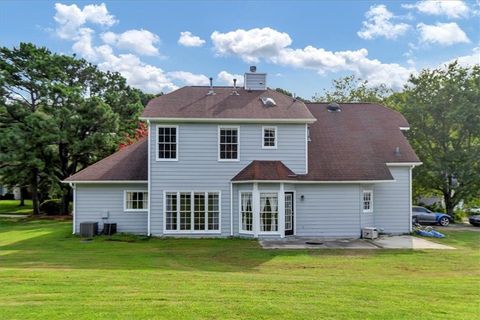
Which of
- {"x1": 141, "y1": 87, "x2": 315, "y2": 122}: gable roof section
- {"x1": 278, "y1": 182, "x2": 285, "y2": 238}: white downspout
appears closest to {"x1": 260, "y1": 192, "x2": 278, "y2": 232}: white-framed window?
{"x1": 278, "y1": 182, "x2": 285, "y2": 238}: white downspout

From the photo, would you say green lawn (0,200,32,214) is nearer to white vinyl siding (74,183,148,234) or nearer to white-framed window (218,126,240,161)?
white vinyl siding (74,183,148,234)

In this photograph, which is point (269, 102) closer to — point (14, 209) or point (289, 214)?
point (289, 214)

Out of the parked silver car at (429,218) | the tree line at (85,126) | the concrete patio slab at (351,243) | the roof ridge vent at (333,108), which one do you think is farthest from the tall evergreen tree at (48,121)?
the parked silver car at (429,218)

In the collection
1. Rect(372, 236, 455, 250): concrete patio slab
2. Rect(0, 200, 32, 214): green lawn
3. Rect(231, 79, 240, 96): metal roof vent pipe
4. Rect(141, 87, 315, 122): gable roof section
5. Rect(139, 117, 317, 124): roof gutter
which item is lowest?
Rect(0, 200, 32, 214): green lawn

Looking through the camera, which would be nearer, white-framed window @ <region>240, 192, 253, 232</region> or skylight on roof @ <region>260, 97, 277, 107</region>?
white-framed window @ <region>240, 192, 253, 232</region>

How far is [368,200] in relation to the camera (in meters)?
20.1

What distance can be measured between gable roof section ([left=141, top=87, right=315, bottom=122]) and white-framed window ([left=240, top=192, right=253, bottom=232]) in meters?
3.56

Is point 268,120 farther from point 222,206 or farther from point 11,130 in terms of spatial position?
point 11,130

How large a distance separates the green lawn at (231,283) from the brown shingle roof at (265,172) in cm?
331

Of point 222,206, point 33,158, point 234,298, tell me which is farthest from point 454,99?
point 33,158

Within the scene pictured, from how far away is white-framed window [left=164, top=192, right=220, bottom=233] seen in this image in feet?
61.8

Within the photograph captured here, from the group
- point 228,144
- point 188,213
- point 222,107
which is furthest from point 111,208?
point 222,107

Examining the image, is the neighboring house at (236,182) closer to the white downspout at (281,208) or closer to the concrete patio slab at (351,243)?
the white downspout at (281,208)

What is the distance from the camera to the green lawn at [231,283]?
6.97 metres
